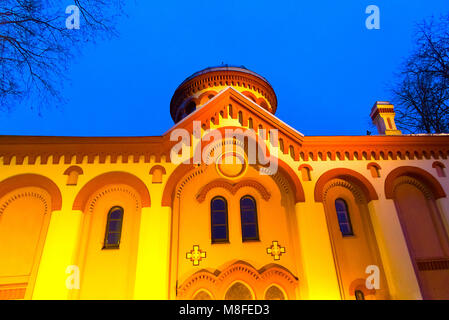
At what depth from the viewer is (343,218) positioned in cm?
1045

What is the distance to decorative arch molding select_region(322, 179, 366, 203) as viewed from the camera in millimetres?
10587

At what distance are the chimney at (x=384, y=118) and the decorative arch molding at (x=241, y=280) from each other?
9569 mm

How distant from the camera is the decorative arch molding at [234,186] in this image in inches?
399

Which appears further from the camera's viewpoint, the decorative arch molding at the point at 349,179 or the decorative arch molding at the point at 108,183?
the decorative arch molding at the point at 349,179

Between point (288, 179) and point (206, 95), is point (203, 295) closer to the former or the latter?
point (288, 179)

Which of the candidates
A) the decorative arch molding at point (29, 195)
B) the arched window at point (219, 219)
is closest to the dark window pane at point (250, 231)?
the arched window at point (219, 219)

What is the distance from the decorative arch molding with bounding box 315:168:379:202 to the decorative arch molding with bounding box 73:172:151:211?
6.47 meters

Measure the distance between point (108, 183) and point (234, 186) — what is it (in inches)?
186

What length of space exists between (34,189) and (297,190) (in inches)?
381

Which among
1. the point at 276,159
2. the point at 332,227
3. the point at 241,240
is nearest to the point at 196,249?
the point at 241,240

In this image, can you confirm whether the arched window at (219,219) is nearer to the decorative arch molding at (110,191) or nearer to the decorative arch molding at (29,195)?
the decorative arch molding at (110,191)

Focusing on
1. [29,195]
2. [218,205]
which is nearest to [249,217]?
[218,205]

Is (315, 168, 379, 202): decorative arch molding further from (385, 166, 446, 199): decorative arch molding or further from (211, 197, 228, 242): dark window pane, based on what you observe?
(211, 197, 228, 242): dark window pane
